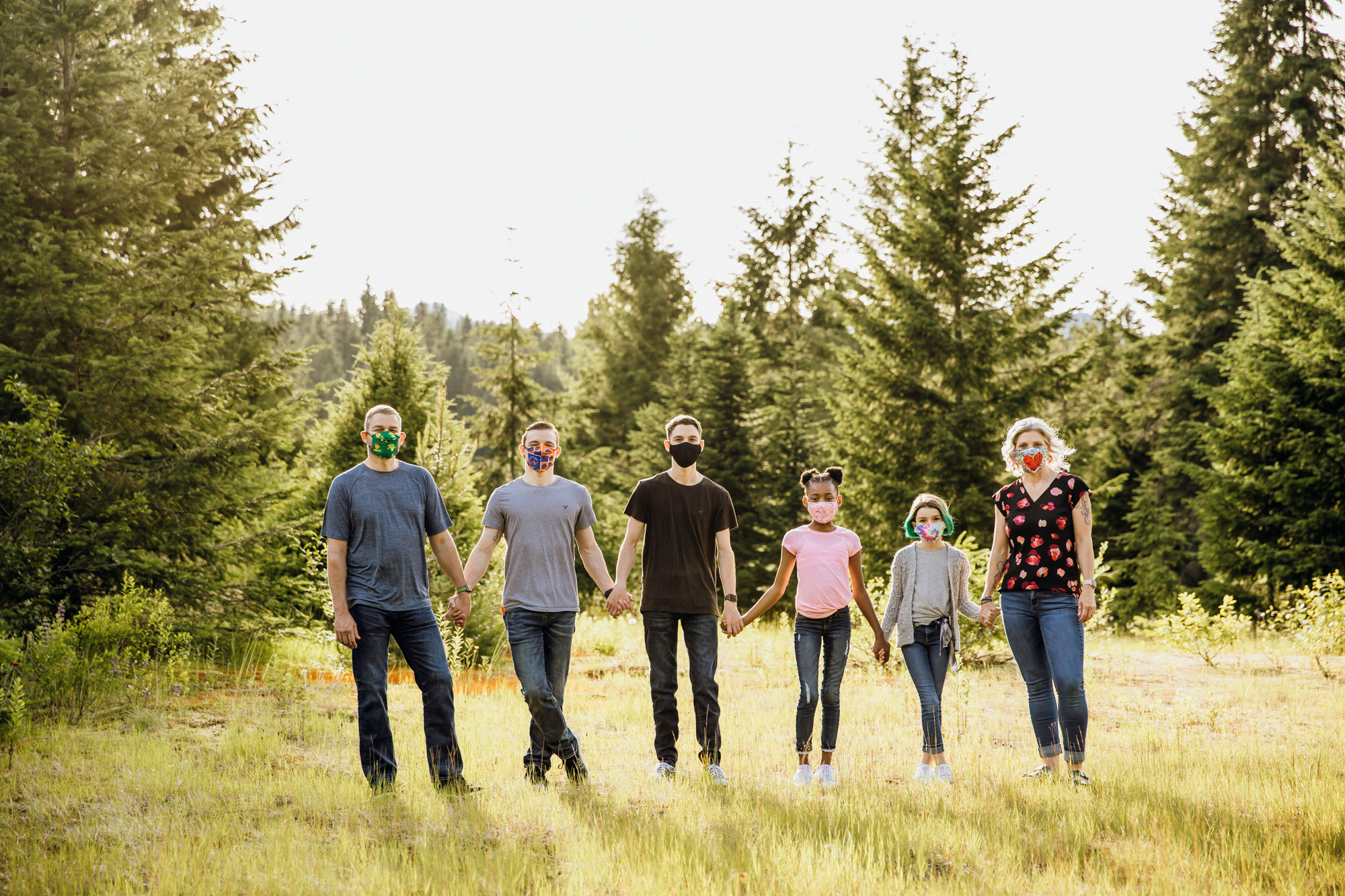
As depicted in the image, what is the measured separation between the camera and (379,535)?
5.25m

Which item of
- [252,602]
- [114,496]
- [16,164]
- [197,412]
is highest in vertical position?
[16,164]

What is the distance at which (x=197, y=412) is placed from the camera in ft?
35.9

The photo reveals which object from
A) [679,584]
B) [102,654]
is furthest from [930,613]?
[102,654]

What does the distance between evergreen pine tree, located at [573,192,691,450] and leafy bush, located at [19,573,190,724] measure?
80.1ft

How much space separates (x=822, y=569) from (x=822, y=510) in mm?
387

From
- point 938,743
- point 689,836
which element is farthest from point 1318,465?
point 689,836

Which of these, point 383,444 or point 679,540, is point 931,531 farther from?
point 383,444

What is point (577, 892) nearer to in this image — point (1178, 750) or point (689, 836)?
point (689, 836)

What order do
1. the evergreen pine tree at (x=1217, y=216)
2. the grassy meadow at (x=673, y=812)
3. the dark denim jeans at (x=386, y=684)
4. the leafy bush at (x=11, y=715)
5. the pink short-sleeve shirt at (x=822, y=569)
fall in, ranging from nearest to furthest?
the grassy meadow at (x=673, y=812) < the dark denim jeans at (x=386, y=684) < the pink short-sleeve shirt at (x=822, y=569) < the leafy bush at (x=11, y=715) < the evergreen pine tree at (x=1217, y=216)

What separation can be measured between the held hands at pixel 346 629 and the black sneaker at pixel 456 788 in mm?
1011

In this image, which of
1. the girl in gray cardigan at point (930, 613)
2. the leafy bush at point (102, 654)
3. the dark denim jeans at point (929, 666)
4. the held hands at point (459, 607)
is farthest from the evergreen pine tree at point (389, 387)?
the dark denim jeans at point (929, 666)

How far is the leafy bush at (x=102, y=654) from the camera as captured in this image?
749cm

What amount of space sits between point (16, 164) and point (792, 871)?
435 inches

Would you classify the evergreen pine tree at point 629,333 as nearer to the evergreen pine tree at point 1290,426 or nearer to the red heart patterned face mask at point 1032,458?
the evergreen pine tree at point 1290,426
